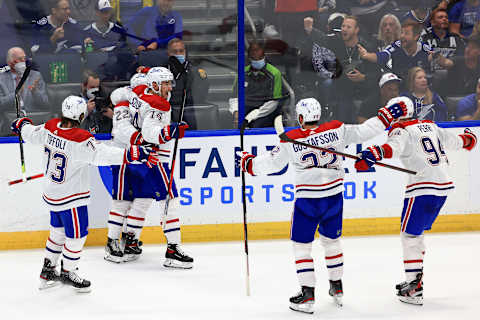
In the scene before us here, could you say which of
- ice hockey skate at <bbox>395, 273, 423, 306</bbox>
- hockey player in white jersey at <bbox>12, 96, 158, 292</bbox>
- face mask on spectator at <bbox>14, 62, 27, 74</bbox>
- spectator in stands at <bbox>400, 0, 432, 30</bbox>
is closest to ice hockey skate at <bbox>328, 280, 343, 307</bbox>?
ice hockey skate at <bbox>395, 273, 423, 306</bbox>

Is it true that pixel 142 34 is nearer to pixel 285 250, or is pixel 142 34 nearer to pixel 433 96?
pixel 285 250

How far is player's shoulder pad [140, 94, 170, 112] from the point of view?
5.35m

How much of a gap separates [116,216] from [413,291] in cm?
230

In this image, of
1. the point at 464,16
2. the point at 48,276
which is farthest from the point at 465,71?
the point at 48,276

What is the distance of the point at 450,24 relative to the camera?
6293 millimetres

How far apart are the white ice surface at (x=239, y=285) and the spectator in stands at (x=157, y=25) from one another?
5.51ft

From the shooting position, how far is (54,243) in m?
4.82

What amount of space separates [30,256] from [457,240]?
3419 millimetres

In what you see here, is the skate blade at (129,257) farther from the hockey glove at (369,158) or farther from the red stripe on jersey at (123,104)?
the hockey glove at (369,158)

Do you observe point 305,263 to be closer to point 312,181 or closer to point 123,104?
point 312,181

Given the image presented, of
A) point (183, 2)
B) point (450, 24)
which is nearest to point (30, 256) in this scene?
point (183, 2)

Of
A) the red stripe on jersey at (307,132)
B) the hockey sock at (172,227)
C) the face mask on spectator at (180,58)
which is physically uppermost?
the face mask on spectator at (180,58)

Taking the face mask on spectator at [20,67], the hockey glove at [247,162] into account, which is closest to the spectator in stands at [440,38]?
the hockey glove at [247,162]

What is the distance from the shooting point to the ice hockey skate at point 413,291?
4473 mm
